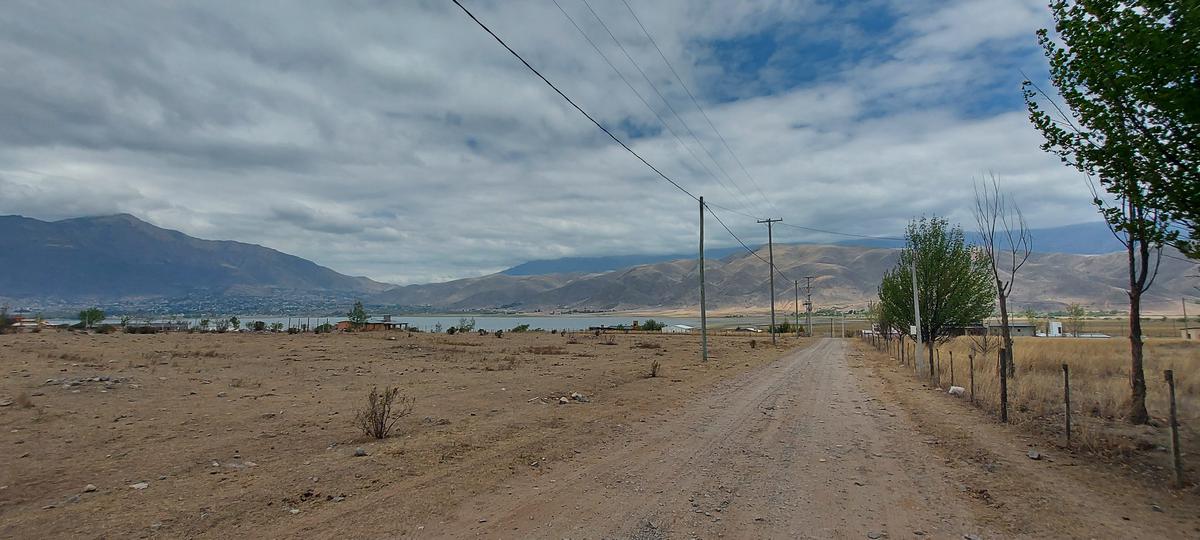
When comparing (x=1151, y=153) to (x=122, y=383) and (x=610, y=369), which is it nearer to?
(x=610, y=369)

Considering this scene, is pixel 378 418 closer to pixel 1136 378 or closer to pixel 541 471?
pixel 541 471

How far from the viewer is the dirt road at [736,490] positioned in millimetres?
5641

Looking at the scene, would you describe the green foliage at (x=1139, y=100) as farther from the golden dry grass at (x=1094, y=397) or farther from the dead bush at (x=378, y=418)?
the dead bush at (x=378, y=418)

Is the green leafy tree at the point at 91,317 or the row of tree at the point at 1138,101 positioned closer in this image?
the row of tree at the point at 1138,101

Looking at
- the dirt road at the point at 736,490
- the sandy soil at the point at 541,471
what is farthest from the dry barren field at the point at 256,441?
the dirt road at the point at 736,490

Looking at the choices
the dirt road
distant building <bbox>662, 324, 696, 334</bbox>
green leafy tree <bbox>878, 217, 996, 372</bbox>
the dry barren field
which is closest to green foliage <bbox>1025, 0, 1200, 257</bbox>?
the dirt road

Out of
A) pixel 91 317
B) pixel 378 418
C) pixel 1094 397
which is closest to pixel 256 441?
pixel 378 418

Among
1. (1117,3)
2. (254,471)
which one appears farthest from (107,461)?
(1117,3)

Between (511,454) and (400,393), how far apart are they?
26.5 feet

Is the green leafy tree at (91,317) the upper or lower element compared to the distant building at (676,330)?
upper

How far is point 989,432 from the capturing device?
10711 mm

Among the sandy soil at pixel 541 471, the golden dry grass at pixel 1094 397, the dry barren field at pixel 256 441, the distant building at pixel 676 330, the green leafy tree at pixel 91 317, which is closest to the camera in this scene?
the sandy soil at pixel 541 471

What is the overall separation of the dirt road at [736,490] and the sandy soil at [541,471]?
32 mm

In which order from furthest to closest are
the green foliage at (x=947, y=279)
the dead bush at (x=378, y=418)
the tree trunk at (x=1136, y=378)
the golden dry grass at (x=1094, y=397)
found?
the green foliage at (x=947, y=279) < the tree trunk at (x=1136, y=378) < the dead bush at (x=378, y=418) < the golden dry grass at (x=1094, y=397)
